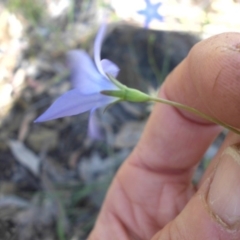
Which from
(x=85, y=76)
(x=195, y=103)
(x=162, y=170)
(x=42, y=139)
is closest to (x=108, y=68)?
(x=85, y=76)

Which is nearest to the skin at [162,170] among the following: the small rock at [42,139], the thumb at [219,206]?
the thumb at [219,206]

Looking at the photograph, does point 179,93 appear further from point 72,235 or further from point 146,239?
point 72,235

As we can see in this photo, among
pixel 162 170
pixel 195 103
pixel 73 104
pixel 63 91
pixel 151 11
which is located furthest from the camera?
pixel 63 91

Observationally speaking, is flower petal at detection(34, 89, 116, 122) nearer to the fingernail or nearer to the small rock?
the fingernail

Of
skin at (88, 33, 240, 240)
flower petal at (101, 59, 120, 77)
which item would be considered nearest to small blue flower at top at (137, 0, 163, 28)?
skin at (88, 33, 240, 240)

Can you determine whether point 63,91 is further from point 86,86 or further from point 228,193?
point 228,193

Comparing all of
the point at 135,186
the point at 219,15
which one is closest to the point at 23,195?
the point at 135,186
